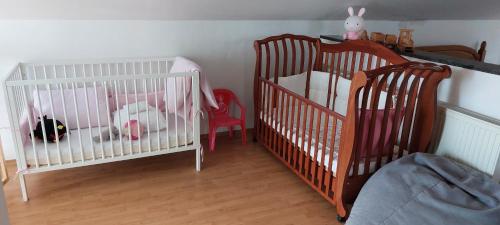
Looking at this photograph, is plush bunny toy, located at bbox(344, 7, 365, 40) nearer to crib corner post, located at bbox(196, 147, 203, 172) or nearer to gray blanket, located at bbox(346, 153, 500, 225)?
gray blanket, located at bbox(346, 153, 500, 225)

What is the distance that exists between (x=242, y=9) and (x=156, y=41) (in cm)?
77

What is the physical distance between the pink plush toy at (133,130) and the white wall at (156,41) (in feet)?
2.46

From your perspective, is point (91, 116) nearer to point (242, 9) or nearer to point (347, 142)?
point (242, 9)

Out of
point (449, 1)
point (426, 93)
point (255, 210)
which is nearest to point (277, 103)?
point (255, 210)

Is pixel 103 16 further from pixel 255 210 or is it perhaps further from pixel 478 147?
pixel 478 147

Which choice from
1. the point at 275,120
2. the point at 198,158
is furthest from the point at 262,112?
the point at 198,158

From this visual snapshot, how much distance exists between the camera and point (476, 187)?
1.77 meters

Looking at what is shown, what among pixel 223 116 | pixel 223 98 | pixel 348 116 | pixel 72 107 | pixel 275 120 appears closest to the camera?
pixel 348 116

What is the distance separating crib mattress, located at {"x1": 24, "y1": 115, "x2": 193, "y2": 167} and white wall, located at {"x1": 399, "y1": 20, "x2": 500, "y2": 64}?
107 inches

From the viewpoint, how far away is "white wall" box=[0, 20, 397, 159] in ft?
8.61

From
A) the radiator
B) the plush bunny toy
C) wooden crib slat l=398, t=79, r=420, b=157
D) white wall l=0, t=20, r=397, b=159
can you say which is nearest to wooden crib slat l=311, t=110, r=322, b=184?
wooden crib slat l=398, t=79, r=420, b=157

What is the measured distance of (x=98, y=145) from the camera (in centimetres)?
237

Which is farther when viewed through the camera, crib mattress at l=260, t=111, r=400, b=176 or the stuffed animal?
the stuffed animal

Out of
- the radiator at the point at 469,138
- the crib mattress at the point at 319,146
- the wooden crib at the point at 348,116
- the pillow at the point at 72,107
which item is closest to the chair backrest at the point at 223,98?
the wooden crib at the point at 348,116
